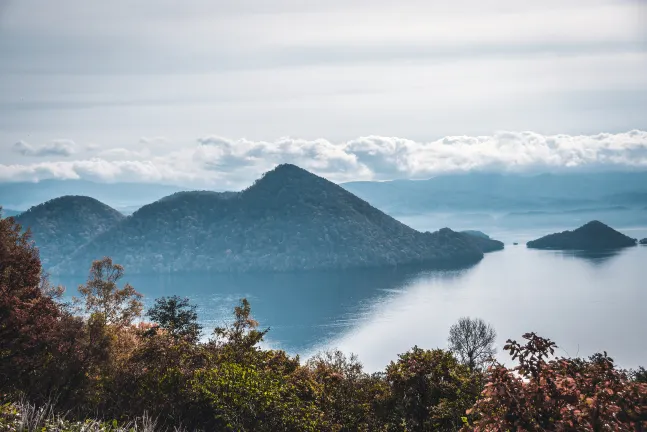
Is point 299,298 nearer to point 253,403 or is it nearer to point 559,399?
point 253,403

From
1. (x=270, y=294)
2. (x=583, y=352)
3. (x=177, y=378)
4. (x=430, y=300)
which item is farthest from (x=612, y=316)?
(x=177, y=378)

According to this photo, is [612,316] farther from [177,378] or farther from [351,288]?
[177,378]

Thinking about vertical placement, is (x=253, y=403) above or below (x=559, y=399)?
below

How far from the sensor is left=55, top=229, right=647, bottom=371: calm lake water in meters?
87.6

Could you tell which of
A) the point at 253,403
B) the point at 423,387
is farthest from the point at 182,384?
the point at 423,387

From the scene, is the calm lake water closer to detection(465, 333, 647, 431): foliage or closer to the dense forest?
the dense forest

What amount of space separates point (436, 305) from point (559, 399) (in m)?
119

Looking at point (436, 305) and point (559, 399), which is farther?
point (436, 305)

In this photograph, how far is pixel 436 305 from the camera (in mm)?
122625

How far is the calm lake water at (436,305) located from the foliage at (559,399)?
2312 inches

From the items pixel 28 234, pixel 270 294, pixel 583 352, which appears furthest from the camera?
pixel 270 294

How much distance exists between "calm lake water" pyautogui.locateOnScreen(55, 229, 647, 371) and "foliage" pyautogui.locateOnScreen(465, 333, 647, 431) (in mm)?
58736

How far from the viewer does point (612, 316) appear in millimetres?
102438

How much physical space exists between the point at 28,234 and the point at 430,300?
389 feet
